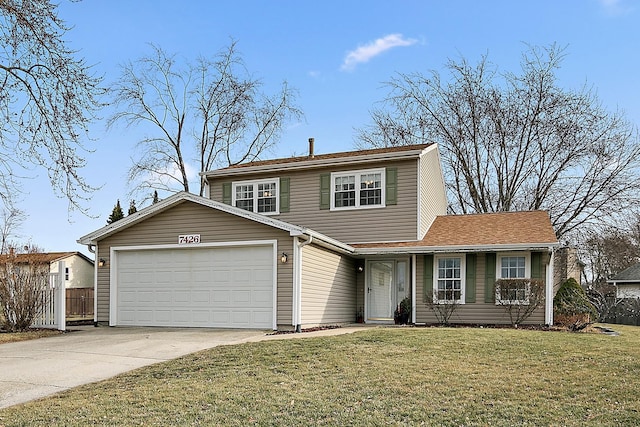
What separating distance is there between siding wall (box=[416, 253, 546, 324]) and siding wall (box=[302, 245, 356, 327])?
7.15 feet

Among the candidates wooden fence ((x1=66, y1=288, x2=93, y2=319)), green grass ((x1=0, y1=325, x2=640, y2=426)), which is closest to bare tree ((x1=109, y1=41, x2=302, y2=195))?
wooden fence ((x1=66, y1=288, x2=93, y2=319))

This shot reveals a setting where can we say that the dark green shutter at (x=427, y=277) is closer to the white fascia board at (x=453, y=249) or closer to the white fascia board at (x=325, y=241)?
the white fascia board at (x=453, y=249)

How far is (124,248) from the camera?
1606 centimetres

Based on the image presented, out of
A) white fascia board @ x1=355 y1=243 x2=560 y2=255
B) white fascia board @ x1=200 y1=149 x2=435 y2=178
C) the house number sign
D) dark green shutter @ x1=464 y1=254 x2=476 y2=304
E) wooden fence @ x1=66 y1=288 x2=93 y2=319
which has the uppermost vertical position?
white fascia board @ x1=200 y1=149 x2=435 y2=178

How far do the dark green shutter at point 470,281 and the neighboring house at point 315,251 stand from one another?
3 cm

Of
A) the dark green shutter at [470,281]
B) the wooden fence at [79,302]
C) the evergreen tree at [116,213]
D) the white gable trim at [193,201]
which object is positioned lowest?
the wooden fence at [79,302]

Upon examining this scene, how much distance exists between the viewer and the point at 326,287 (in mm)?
16266

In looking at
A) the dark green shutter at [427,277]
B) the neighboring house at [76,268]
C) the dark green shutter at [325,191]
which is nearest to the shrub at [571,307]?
the dark green shutter at [427,277]

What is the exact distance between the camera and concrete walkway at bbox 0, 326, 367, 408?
857 cm

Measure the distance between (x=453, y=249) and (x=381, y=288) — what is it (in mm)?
3215

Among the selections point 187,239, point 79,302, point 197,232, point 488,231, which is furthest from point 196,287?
point 79,302

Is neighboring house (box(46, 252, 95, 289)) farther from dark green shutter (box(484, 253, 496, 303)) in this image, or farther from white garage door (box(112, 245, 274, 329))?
dark green shutter (box(484, 253, 496, 303))

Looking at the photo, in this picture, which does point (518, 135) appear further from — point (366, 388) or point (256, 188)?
point (366, 388)

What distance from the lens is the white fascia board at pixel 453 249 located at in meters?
15.8
